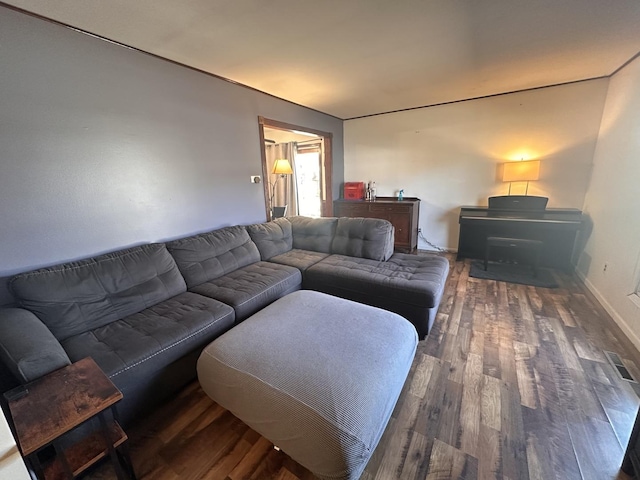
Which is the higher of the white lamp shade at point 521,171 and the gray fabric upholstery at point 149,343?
the white lamp shade at point 521,171

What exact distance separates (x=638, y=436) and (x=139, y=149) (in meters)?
3.45

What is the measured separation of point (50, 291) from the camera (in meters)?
1.58

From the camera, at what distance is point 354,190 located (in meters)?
4.79

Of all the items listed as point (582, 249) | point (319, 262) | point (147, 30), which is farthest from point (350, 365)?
point (582, 249)

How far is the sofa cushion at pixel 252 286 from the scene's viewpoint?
201 centimetres

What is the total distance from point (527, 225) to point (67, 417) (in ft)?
14.6

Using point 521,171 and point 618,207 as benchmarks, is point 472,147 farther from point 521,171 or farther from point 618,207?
point 618,207

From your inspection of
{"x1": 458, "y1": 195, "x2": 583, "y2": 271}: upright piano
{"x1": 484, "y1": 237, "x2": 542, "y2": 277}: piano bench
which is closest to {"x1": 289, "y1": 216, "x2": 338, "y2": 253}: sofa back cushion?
{"x1": 458, "y1": 195, "x2": 583, "y2": 271}: upright piano

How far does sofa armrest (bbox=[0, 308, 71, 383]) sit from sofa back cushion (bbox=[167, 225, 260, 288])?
38.3 inches

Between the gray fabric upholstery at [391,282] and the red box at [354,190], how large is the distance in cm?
214

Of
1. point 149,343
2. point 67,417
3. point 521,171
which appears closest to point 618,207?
point 521,171

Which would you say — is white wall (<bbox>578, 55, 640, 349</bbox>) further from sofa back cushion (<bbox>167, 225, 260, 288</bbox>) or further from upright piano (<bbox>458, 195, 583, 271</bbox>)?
sofa back cushion (<bbox>167, 225, 260, 288</bbox>)

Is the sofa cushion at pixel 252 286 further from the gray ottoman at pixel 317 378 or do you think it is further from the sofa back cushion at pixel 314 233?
the sofa back cushion at pixel 314 233

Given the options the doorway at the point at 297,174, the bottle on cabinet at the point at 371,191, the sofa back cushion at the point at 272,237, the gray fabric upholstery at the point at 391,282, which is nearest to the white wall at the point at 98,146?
the sofa back cushion at the point at 272,237
